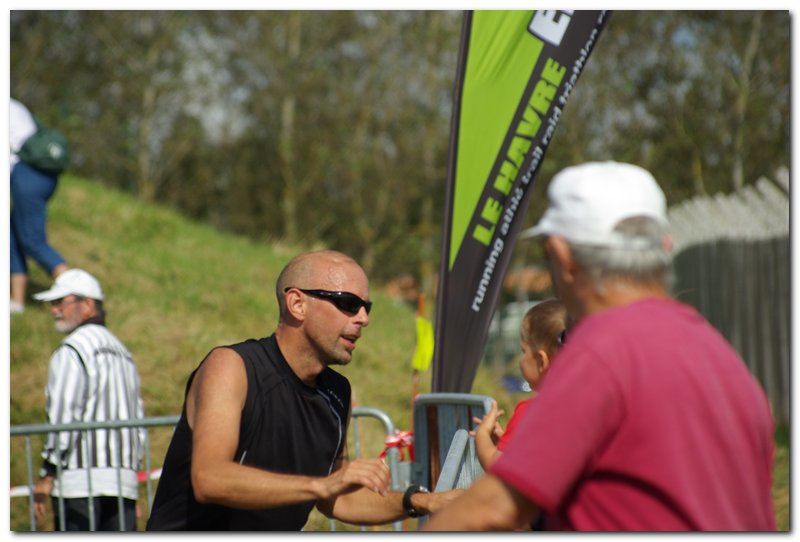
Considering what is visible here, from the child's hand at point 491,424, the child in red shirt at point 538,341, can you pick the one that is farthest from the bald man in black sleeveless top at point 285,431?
the child in red shirt at point 538,341

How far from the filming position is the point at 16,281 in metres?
10.8

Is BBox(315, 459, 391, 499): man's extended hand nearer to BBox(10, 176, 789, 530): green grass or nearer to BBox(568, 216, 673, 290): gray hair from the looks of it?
BBox(568, 216, 673, 290): gray hair

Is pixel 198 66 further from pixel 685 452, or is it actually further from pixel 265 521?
pixel 685 452

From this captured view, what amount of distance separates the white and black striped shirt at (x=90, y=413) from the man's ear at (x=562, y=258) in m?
4.42

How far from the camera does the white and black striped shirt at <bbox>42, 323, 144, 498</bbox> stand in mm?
6434

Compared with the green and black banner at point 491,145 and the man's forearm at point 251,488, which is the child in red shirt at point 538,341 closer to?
the man's forearm at point 251,488

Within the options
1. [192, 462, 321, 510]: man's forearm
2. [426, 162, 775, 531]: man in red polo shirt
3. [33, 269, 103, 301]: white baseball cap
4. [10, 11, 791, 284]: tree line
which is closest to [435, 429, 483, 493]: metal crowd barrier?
[192, 462, 321, 510]: man's forearm

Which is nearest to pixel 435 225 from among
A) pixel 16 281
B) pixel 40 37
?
pixel 40 37

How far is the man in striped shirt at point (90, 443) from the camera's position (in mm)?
6430

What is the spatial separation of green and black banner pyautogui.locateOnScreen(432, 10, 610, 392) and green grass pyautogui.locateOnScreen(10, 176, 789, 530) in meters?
2.56

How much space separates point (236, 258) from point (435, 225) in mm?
15244

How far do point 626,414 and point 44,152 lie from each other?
9278 mm

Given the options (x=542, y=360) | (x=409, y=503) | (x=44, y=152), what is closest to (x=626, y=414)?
(x=409, y=503)

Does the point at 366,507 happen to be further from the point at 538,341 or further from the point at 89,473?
the point at 89,473
